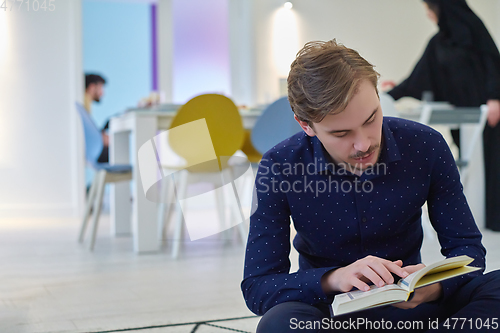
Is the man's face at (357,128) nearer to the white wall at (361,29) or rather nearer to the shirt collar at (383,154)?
the shirt collar at (383,154)

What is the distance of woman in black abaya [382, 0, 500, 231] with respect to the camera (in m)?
3.12

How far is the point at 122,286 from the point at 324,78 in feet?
4.35

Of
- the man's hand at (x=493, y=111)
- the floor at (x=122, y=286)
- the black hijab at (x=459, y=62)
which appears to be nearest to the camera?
→ the floor at (x=122, y=286)

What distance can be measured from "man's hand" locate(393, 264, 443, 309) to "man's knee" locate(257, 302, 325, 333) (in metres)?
0.14

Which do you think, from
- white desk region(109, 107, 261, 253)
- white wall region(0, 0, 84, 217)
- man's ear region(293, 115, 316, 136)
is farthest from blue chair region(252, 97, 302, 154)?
white wall region(0, 0, 84, 217)

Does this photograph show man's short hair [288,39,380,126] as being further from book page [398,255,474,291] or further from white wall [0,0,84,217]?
white wall [0,0,84,217]

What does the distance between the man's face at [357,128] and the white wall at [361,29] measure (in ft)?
12.7

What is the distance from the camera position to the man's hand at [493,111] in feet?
9.90

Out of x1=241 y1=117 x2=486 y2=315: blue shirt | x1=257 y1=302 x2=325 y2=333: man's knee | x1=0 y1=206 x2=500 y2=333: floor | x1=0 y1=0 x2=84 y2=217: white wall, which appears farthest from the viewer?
x1=0 y1=0 x2=84 y2=217: white wall

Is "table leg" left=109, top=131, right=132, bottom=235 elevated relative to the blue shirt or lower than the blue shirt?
lower

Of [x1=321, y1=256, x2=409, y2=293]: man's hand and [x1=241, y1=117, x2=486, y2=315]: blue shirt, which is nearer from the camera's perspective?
[x1=321, y1=256, x2=409, y2=293]: man's hand

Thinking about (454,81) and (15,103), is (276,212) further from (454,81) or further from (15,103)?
(15,103)

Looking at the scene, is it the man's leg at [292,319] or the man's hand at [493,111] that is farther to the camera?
the man's hand at [493,111]

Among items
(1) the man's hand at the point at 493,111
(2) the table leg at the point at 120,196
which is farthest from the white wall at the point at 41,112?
(1) the man's hand at the point at 493,111
